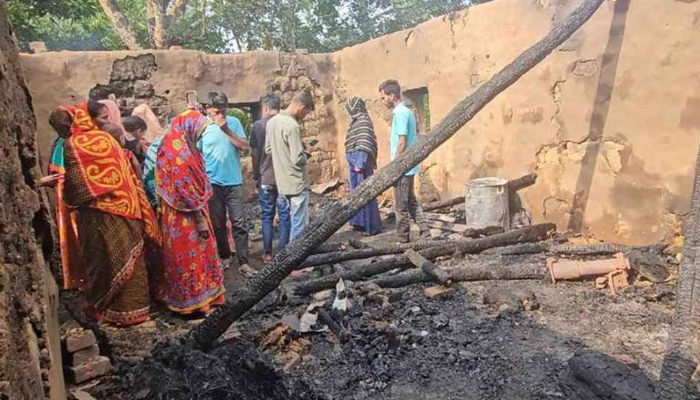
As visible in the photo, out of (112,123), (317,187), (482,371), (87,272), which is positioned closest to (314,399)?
(482,371)

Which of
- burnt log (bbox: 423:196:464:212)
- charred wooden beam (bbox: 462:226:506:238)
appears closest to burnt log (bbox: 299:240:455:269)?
charred wooden beam (bbox: 462:226:506:238)

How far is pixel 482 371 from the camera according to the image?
3008 mm

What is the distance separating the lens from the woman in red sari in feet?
12.9

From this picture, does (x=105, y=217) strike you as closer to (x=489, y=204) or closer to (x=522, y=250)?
(x=522, y=250)

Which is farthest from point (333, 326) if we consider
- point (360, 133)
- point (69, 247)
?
point (360, 133)

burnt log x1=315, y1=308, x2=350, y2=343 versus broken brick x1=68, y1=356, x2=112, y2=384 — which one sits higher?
broken brick x1=68, y1=356, x2=112, y2=384

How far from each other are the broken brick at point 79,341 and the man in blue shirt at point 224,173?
7.44 feet

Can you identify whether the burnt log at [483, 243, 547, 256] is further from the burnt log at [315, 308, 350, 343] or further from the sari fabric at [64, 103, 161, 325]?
the sari fabric at [64, 103, 161, 325]

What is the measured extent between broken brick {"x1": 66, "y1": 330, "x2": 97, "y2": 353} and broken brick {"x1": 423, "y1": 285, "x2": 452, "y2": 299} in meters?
2.45

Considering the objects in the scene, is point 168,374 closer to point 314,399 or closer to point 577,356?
point 314,399

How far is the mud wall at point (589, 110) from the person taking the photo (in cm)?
459

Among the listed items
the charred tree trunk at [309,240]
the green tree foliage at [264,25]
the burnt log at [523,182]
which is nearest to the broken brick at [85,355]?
the charred tree trunk at [309,240]

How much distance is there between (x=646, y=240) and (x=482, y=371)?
115 inches

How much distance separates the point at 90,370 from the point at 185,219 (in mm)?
1395
